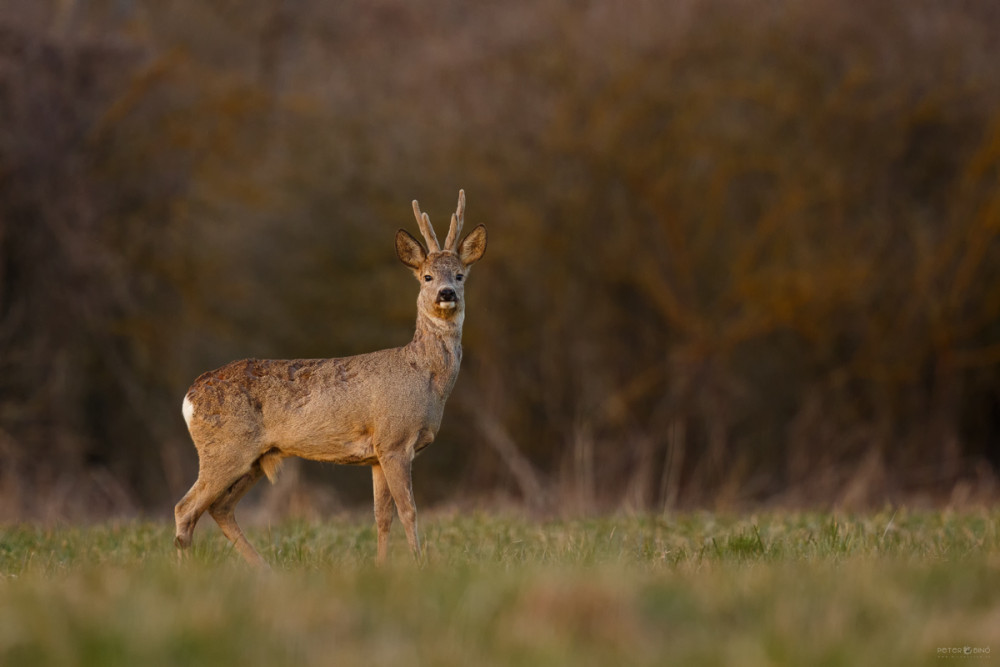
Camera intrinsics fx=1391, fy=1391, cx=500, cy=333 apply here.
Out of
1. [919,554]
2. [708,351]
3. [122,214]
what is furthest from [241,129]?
[919,554]

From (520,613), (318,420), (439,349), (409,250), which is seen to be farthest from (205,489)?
(520,613)

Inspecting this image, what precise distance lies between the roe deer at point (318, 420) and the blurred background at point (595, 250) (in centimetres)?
780

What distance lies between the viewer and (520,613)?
4359 mm

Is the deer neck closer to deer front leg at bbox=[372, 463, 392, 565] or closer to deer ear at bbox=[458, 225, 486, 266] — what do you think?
deer ear at bbox=[458, 225, 486, 266]

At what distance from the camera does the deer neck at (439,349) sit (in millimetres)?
7556

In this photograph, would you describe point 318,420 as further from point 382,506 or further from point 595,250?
point 595,250

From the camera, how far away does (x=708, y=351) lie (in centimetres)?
1673

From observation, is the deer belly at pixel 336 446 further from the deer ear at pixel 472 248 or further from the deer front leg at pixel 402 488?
the deer ear at pixel 472 248

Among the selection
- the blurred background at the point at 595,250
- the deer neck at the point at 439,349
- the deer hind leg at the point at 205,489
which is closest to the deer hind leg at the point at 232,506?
the deer hind leg at the point at 205,489

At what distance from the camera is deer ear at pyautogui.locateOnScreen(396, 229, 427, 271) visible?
7.66 m

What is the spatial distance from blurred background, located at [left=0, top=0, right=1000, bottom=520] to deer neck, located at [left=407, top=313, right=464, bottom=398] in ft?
25.5

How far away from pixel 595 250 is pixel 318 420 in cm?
1015

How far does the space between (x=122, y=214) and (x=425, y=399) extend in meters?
10.0

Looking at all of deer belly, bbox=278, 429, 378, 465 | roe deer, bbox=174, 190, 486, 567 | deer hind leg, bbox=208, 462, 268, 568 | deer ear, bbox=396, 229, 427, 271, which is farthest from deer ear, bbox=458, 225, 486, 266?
deer hind leg, bbox=208, 462, 268, 568
